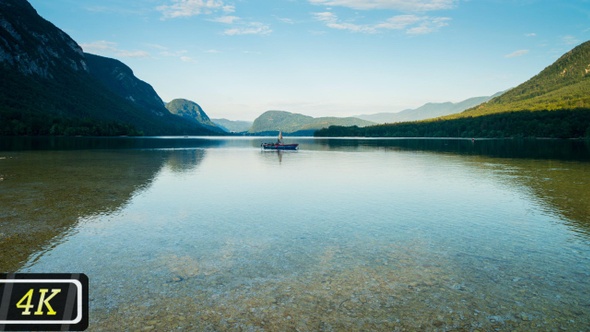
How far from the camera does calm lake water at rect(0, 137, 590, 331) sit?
1003 cm

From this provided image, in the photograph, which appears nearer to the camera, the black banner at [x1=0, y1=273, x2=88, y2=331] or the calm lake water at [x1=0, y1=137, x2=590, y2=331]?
the black banner at [x1=0, y1=273, x2=88, y2=331]

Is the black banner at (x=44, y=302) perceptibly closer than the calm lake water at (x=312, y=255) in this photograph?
Yes

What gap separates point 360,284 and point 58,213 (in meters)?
20.0

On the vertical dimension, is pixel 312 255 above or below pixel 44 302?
below

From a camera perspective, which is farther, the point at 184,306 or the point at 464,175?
the point at 464,175

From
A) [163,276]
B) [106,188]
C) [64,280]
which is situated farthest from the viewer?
[106,188]

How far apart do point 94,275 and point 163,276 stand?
2536 millimetres

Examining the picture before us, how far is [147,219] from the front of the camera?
Result: 851 inches

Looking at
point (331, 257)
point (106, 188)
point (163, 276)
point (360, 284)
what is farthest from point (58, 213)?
point (360, 284)

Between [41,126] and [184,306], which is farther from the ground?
[41,126]

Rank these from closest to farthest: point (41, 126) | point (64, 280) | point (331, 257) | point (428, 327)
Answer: point (428, 327), point (64, 280), point (331, 257), point (41, 126)

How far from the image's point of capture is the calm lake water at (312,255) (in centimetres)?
1003

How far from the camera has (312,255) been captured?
49.8 feet

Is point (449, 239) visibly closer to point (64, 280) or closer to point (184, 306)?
point (184, 306)
